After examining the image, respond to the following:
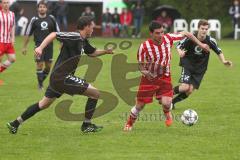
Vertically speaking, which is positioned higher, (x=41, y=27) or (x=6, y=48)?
(x=41, y=27)

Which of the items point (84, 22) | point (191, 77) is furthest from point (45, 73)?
point (84, 22)

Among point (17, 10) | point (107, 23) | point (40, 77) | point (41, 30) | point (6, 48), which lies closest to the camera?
point (40, 77)

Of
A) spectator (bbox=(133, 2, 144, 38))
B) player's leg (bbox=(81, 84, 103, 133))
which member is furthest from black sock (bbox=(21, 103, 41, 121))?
spectator (bbox=(133, 2, 144, 38))

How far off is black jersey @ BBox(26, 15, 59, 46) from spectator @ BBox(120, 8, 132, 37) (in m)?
21.4

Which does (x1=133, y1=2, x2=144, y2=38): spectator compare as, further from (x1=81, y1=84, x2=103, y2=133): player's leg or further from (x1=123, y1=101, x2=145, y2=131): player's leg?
(x1=81, y1=84, x2=103, y2=133): player's leg

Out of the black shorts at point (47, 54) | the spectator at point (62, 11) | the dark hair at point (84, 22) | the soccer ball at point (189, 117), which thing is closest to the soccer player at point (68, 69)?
the dark hair at point (84, 22)

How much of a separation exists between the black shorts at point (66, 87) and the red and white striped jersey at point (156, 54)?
1071 millimetres

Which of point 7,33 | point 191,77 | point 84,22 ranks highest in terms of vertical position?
point 84,22

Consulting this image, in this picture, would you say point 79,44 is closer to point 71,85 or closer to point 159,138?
point 71,85

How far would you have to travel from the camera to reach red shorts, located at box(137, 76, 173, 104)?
11273 millimetres

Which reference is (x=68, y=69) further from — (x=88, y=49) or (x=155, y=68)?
(x=155, y=68)

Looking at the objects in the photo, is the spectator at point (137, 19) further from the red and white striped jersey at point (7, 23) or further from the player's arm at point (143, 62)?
the player's arm at point (143, 62)

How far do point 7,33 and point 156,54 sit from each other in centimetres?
719

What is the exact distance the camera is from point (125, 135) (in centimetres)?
1095
